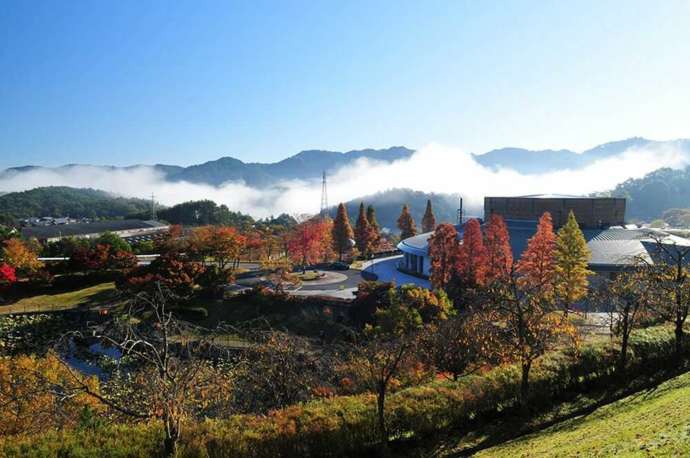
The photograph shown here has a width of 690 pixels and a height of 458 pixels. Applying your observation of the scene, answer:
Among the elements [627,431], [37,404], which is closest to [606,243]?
[627,431]

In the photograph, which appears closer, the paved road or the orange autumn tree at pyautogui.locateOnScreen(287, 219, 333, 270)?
the paved road

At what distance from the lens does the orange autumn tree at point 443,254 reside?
3303cm

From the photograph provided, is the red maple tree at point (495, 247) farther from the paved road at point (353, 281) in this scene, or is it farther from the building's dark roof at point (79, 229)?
the building's dark roof at point (79, 229)

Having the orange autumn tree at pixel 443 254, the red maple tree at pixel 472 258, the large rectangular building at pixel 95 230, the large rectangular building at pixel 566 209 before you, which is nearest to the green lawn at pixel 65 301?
the orange autumn tree at pixel 443 254

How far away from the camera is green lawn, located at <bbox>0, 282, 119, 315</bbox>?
37594 millimetres

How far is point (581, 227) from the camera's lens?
47.3m

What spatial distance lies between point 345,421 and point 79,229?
106 m

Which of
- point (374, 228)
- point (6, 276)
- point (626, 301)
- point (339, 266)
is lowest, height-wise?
point (339, 266)

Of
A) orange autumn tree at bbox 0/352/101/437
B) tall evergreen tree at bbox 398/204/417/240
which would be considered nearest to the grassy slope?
orange autumn tree at bbox 0/352/101/437

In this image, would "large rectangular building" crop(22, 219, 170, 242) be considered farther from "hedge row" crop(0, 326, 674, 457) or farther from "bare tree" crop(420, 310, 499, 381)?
"hedge row" crop(0, 326, 674, 457)

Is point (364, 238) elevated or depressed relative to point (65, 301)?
elevated

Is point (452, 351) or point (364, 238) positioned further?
point (364, 238)

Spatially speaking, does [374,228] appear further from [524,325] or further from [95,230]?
[95,230]

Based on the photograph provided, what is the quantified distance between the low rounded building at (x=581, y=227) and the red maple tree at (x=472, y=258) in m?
10.1
